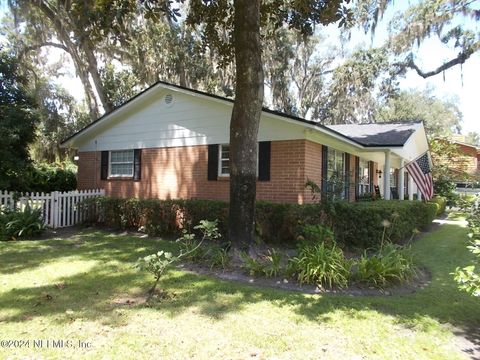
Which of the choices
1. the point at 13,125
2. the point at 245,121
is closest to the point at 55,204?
the point at 13,125

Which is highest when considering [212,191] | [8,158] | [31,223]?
[8,158]

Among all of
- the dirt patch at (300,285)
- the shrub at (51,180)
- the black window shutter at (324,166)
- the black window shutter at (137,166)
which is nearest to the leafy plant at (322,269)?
the dirt patch at (300,285)

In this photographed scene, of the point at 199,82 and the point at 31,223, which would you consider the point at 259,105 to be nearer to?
the point at 31,223

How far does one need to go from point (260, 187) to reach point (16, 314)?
770cm

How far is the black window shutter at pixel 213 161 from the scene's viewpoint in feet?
40.2

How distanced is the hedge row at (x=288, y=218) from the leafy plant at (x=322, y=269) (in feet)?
8.46

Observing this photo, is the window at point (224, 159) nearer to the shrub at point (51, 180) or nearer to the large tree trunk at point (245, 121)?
the large tree trunk at point (245, 121)

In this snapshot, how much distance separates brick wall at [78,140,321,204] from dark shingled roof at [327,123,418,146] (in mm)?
3663

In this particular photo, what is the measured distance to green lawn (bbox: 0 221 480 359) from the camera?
3930 mm

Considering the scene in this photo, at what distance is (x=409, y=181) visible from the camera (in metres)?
23.7

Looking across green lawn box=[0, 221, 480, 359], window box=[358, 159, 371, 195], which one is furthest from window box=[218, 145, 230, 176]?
window box=[358, 159, 371, 195]

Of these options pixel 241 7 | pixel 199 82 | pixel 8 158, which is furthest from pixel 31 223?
pixel 199 82

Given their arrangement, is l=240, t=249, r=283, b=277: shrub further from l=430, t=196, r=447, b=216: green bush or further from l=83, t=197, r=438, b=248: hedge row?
l=430, t=196, r=447, b=216: green bush

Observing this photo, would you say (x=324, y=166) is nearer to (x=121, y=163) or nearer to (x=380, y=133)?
(x=380, y=133)
